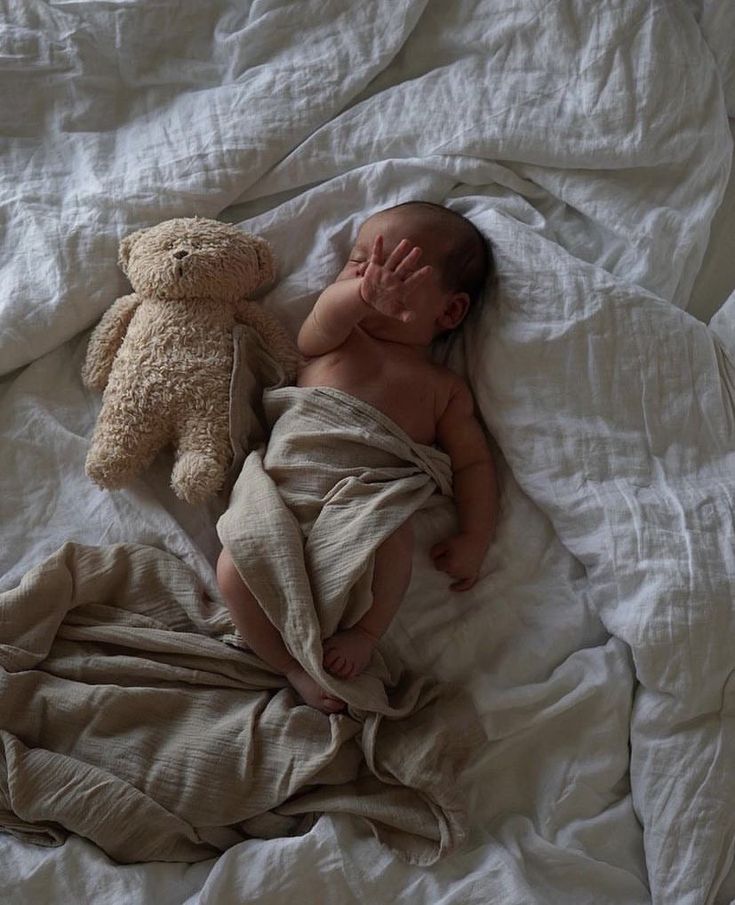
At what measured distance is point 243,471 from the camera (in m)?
1.24

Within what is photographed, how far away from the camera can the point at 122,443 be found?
1.24 m

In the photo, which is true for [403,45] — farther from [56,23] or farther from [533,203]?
[56,23]

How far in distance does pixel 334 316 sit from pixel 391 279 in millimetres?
88

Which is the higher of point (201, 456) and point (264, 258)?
point (264, 258)

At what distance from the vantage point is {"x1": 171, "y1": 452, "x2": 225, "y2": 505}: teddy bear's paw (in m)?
1.23

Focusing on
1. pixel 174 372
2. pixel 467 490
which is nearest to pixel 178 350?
pixel 174 372

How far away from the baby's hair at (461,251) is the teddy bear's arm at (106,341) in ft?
1.18

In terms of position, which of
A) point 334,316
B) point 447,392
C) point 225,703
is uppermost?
point 334,316

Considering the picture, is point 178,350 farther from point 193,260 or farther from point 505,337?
point 505,337

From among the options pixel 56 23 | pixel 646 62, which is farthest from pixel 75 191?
pixel 646 62

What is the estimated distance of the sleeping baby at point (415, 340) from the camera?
1.24m

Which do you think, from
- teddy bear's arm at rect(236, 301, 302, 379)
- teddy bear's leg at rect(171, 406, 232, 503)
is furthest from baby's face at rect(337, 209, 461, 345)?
teddy bear's leg at rect(171, 406, 232, 503)

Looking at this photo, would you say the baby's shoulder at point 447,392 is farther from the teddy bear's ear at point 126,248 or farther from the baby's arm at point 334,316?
the teddy bear's ear at point 126,248

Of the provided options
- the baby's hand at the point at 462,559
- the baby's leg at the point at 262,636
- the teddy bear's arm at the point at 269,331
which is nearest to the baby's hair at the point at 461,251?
the teddy bear's arm at the point at 269,331
